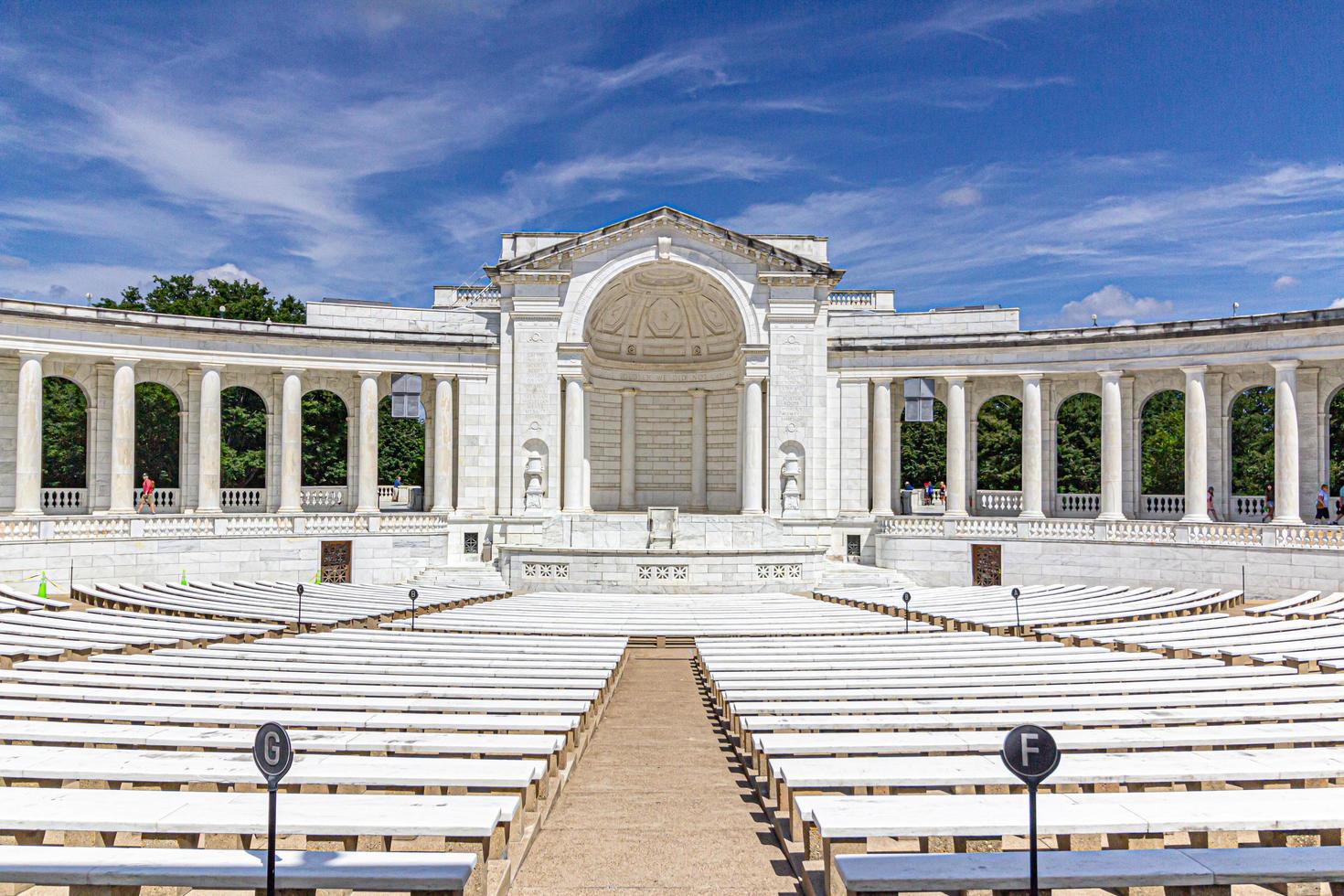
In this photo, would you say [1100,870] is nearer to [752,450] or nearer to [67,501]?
[752,450]

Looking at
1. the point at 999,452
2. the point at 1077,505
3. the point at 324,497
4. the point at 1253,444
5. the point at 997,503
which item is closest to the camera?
the point at 1077,505

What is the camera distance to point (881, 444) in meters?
49.4

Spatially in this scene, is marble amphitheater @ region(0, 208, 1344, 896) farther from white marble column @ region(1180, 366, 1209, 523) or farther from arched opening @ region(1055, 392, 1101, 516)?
arched opening @ region(1055, 392, 1101, 516)

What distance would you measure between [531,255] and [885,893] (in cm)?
4395

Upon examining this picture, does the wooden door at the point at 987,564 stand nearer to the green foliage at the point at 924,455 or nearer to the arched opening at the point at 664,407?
the arched opening at the point at 664,407

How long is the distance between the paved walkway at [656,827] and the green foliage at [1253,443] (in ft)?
231

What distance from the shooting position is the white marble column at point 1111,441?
44094mm

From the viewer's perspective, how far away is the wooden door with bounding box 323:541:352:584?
41.9 meters

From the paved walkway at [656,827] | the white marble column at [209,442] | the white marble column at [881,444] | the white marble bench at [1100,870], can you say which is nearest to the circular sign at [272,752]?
the paved walkway at [656,827]

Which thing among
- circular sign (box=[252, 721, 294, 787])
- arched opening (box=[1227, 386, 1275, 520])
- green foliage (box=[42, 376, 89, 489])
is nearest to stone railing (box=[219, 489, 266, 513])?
green foliage (box=[42, 376, 89, 489])

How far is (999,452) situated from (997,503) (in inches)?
999

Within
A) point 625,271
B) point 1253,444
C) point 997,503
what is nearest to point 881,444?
point 997,503

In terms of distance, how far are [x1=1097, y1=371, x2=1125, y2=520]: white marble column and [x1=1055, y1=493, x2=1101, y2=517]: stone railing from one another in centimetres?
480

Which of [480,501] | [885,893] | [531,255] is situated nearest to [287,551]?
[480,501]
